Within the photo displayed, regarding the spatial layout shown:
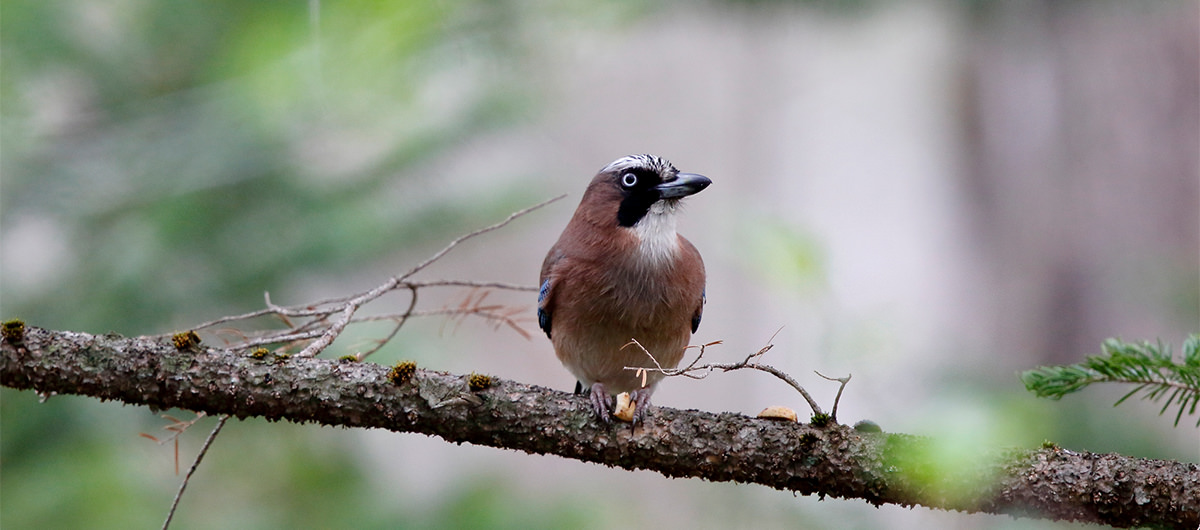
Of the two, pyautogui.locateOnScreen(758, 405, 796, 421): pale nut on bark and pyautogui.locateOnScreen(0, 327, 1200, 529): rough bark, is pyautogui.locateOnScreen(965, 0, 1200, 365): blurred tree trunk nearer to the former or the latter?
pyautogui.locateOnScreen(0, 327, 1200, 529): rough bark

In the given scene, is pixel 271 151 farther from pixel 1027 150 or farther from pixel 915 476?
pixel 1027 150

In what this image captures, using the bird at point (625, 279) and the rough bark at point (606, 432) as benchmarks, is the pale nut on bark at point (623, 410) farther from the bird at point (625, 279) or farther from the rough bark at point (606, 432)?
the bird at point (625, 279)

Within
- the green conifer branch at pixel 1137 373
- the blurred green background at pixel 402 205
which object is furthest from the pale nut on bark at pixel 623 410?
the green conifer branch at pixel 1137 373

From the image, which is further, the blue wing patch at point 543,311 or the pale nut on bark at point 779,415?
the blue wing patch at point 543,311

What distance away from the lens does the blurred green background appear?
4.61 meters

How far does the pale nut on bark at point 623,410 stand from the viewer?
252 centimetres

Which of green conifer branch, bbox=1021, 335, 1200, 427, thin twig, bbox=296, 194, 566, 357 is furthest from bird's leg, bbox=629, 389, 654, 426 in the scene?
green conifer branch, bbox=1021, 335, 1200, 427

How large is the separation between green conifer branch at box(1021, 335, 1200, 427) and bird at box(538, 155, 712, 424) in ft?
4.73

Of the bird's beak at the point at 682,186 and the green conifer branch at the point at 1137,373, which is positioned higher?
the bird's beak at the point at 682,186

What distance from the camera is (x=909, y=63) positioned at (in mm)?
12242

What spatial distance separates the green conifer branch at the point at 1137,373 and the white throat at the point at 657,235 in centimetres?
148

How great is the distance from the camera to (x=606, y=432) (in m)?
2.54

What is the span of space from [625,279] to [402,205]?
7.27ft

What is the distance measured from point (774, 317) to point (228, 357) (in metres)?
10.5
